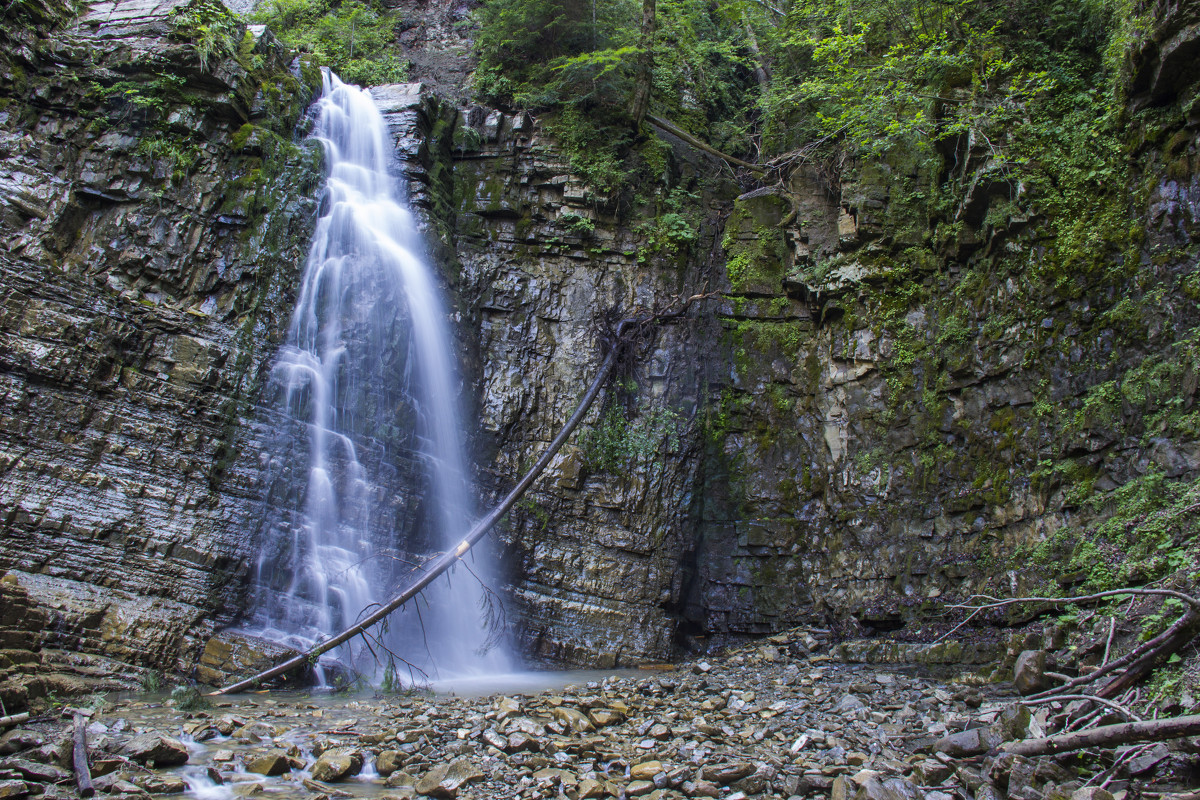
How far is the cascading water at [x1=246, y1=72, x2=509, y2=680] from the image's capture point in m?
9.17

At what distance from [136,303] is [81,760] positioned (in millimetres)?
7314

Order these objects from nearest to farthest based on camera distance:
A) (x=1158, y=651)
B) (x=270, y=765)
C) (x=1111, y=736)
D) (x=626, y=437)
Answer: (x=1111, y=736) < (x=1158, y=651) < (x=270, y=765) < (x=626, y=437)

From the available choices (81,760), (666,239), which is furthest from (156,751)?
(666,239)

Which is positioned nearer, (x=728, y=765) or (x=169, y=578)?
(x=728, y=765)

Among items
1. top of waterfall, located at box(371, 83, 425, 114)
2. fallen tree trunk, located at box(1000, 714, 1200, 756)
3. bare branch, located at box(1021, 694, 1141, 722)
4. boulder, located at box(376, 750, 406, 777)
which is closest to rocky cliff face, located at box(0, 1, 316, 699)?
top of waterfall, located at box(371, 83, 425, 114)

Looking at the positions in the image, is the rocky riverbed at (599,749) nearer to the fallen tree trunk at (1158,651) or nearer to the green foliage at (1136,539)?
the fallen tree trunk at (1158,651)

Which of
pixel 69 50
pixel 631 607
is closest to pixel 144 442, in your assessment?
pixel 69 50

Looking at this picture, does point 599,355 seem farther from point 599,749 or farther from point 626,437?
point 599,749

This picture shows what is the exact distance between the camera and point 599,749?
219 inches

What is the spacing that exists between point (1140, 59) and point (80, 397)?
47.0 feet

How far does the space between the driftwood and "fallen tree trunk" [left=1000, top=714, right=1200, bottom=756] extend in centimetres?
634

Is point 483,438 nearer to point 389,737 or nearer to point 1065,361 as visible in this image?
point 389,737

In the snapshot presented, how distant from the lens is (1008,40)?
950cm

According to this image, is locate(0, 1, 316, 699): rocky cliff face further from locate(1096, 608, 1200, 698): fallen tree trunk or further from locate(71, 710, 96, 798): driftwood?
locate(1096, 608, 1200, 698): fallen tree trunk
